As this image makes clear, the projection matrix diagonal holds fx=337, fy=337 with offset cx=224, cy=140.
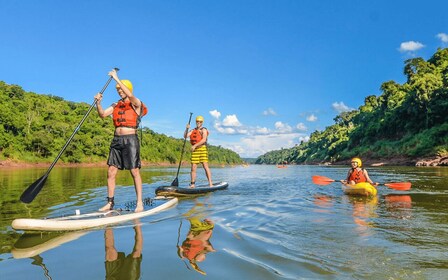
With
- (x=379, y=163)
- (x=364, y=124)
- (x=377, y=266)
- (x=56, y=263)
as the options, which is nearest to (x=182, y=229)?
(x=56, y=263)

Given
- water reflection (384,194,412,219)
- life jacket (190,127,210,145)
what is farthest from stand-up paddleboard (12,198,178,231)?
water reflection (384,194,412,219)

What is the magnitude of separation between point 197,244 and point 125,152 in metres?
2.87

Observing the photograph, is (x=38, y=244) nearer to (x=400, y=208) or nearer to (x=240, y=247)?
(x=240, y=247)

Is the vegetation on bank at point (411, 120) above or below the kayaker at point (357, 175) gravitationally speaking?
above

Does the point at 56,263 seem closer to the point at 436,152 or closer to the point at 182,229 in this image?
the point at 182,229

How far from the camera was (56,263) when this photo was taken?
359cm

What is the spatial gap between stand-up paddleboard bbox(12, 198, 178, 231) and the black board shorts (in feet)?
2.95

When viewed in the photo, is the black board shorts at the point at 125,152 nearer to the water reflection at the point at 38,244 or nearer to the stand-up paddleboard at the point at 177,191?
the water reflection at the point at 38,244

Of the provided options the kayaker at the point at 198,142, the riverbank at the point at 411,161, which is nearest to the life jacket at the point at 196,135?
the kayaker at the point at 198,142

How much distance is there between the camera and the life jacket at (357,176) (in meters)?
11.6

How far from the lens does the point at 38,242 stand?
4500mm

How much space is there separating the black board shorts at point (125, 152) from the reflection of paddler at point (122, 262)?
6.85 ft

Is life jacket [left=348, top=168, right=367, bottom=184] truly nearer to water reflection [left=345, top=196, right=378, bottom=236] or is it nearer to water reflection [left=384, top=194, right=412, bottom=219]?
water reflection [left=384, top=194, right=412, bottom=219]

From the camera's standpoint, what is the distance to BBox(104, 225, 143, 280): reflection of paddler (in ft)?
10.6
